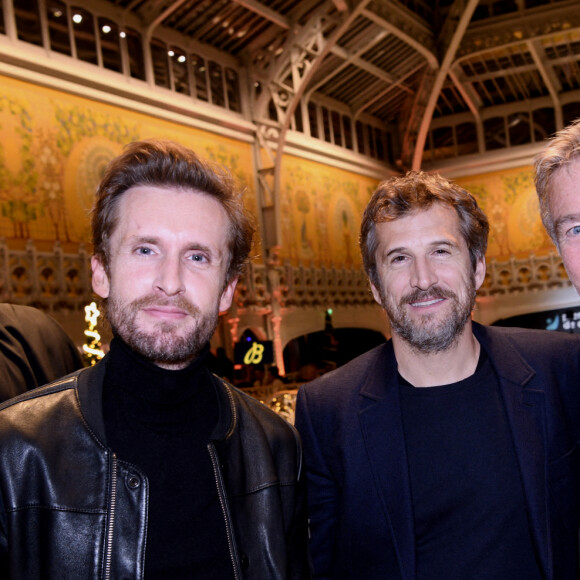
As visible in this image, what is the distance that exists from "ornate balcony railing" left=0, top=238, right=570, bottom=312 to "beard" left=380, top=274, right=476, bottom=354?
51 cm

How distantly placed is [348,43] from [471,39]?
2.47m

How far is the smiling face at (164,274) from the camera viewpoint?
5.38 feet

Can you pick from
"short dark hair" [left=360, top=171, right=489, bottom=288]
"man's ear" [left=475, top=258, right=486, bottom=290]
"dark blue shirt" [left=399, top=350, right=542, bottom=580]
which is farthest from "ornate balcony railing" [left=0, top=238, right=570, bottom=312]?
"dark blue shirt" [left=399, top=350, right=542, bottom=580]

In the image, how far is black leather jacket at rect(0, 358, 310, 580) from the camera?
57.1 inches

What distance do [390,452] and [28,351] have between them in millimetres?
1117

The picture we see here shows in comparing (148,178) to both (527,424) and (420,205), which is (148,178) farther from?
(527,424)

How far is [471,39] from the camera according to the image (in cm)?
1317

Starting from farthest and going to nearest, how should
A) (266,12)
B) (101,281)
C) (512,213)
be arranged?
(512,213) < (266,12) < (101,281)

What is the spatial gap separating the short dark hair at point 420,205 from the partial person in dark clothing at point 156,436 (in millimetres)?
628

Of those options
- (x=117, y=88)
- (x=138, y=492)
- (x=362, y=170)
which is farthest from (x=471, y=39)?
(x=138, y=492)

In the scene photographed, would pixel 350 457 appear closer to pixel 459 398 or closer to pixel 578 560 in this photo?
pixel 459 398

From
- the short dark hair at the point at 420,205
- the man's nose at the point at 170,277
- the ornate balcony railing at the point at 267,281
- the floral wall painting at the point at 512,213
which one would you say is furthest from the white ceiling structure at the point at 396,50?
the man's nose at the point at 170,277

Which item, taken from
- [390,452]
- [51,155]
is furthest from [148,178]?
[51,155]

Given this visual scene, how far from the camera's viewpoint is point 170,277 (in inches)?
64.5
